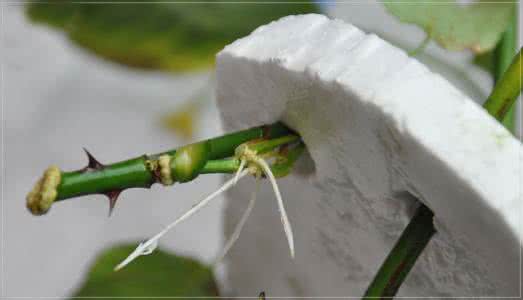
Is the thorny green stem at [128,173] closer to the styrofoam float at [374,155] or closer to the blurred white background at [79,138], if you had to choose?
the styrofoam float at [374,155]

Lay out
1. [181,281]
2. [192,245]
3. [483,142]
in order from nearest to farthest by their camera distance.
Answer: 1. [483,142]
2. [181,281]
3. [192,245]

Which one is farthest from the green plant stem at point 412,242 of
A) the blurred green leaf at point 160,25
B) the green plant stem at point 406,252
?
the blurred green leaf at point 160,25

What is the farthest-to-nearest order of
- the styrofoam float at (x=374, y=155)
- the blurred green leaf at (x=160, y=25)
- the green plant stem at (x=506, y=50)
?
the blurred green leaf at (x=160, y=25) → the green plant stem at (x=506, y=50) → the styrofoam float at (x=374, y=155)

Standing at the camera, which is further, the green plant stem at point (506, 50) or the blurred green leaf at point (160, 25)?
the blurred green leaf at point (160, 25)

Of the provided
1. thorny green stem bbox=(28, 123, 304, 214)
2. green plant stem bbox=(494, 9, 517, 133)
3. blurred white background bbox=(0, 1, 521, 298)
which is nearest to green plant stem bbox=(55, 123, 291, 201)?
thorny green stem bbox=(28, 123, 304, 214)

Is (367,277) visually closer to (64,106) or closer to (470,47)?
(470,47)

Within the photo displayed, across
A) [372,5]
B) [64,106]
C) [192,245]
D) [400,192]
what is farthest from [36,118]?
[400,192]

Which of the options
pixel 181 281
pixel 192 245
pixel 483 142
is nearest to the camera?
pixel 483 142

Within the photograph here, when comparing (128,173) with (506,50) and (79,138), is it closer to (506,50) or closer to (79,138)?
(506,50)
